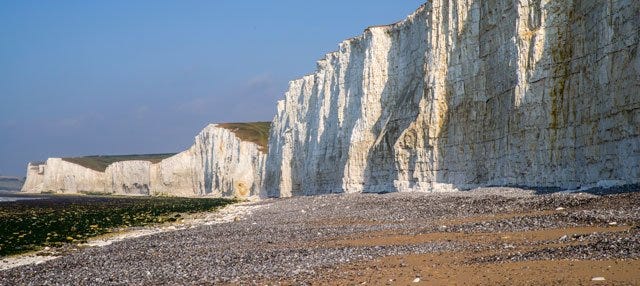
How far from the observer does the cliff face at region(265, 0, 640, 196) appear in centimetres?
2181

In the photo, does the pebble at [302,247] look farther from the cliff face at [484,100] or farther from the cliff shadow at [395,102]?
the cliff shadow at [395,102]

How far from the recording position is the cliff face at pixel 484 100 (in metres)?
21.8

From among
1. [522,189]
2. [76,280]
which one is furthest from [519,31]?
[76,280]

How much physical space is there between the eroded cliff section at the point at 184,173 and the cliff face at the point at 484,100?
2629 centimetres

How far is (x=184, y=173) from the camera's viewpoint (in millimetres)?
100938

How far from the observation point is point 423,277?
35.2 feet

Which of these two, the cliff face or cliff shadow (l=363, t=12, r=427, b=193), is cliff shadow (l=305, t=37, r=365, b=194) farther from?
cliff shadow (l=363, t=12, r=427, b=193)

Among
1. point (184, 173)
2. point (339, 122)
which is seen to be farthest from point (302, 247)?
point (184, 173)

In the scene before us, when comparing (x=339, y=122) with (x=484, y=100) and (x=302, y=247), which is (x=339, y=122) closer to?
(x=484, y=100)

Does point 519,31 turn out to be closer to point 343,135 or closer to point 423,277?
point 423,277

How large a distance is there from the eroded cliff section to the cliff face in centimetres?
2629

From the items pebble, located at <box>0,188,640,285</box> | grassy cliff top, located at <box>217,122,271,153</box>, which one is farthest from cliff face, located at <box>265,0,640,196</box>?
grassy cliff top, located at <box>217,122,271,153</box>

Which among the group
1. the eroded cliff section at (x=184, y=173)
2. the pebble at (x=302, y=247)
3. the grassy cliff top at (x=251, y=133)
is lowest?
the pebble at (x=302, y=247)

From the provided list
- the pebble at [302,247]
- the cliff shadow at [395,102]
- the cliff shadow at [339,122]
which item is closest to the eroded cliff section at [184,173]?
the cliff shadow at [339,122]
